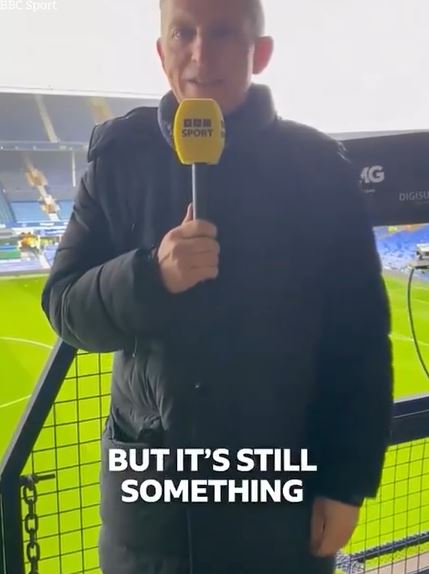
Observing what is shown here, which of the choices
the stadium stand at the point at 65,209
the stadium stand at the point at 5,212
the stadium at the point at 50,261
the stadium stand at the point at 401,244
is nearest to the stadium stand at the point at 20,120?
the stadium at the point at 50,261

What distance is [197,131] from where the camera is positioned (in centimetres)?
73

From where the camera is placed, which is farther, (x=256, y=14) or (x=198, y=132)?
(x=256, y=14)

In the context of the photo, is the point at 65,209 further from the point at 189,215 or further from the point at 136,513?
the point at 136,513

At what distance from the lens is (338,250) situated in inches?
33.9

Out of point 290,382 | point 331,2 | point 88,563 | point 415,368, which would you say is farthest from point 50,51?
point 415,368

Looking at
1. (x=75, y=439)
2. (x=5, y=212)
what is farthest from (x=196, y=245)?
(x=75, y=439)

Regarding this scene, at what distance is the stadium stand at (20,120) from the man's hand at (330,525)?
0.81m

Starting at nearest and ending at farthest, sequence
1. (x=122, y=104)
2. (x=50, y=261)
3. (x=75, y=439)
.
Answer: (x=50, y=261) → (x=122, y=104) → (x=75, y=439)

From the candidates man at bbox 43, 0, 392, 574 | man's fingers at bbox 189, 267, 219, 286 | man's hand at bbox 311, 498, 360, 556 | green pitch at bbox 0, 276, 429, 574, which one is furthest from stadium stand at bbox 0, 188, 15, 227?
man's hand at bbox 311, 498, 360, 556

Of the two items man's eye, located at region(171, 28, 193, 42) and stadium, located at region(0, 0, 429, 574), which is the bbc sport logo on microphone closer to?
man's eye, located at region(171, 28, 193, 42)

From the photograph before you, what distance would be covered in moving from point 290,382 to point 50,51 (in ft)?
2.24

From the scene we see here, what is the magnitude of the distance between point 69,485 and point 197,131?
906 mm

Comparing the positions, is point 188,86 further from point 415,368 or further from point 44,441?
point 415,368

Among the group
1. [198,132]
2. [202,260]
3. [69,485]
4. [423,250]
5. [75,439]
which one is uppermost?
[198,132]
